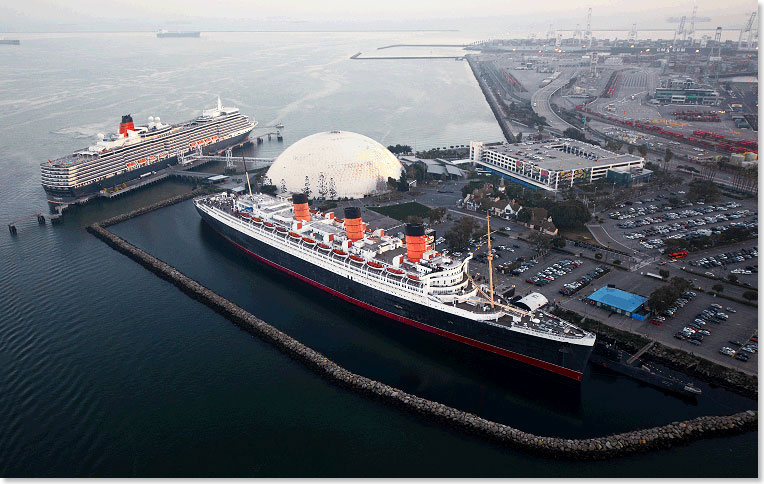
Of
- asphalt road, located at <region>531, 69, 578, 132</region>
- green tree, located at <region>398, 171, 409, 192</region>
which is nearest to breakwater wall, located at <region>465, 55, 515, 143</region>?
asphalt road, located at <region>531, 69, 578, 132</region>

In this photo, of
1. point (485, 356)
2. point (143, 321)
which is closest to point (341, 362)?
point (485, 356)

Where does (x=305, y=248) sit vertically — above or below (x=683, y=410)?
above

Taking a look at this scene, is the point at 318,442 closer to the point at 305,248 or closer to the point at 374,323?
the point at 374,323

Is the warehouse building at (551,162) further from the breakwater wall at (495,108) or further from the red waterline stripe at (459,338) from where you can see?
the red waterline stripe at (459,338)

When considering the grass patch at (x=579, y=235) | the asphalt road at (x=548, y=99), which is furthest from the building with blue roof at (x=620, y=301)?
the asphalt road at (x=548, y=99)

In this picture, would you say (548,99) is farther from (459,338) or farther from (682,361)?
(459,338)

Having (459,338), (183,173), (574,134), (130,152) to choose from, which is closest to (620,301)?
(459,338)

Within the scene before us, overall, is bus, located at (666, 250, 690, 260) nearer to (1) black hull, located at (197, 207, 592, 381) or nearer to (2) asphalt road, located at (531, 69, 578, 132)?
(1) black hull, located at (197, 207, 592, 381)
